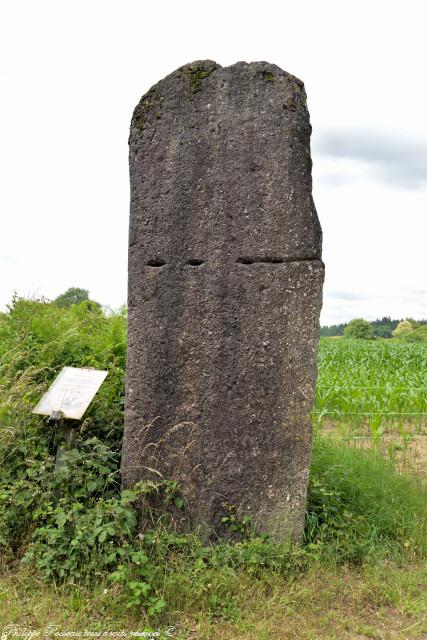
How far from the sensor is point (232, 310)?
418 centimetres

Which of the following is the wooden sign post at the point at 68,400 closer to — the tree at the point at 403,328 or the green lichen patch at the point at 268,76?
the green lichen patch at the point at 268,76

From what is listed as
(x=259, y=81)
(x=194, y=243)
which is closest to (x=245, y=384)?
(x=194, y=243)

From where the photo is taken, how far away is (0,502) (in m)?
4.32

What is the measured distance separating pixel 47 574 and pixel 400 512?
2.75 meters

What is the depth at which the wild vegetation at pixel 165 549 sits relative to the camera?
3.62 m

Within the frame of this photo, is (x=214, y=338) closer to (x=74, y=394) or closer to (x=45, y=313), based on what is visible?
(x=74, y=394)

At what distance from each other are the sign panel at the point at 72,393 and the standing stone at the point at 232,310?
378mm

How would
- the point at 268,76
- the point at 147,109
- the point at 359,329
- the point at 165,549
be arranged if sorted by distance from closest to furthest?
the point at 165,549, the point at 268,76, the point at 147,109, the point at 359,329

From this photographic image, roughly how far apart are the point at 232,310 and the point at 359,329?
48581 mm

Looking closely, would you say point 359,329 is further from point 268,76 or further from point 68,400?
point 68,400

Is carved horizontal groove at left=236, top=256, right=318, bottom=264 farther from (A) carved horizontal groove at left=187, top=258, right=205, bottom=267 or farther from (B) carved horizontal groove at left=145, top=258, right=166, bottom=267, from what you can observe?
(B) carved horizontal groove at left=145, top=258, right=166, bottom=267

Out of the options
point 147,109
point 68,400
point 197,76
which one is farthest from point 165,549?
point 197,76

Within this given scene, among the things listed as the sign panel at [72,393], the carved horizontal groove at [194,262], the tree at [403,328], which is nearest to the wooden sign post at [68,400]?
the sign panel at [72,393]

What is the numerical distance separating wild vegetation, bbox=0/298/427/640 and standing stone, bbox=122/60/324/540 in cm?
26
